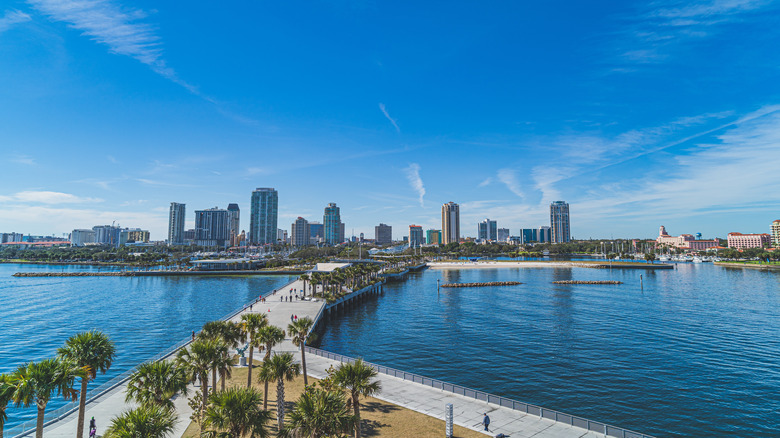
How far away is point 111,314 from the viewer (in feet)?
253

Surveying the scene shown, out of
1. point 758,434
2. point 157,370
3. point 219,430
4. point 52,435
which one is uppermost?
point 157,370

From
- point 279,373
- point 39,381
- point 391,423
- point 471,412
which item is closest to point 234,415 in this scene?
point 279,373

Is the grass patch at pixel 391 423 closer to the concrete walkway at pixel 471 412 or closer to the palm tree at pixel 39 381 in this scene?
the concrete walkway at pixel 471 412

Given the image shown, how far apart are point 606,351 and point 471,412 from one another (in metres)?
31.4

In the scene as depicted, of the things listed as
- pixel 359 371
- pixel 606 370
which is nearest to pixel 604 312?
pixel 606 370

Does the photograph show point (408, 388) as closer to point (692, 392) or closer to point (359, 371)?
point (359, 371)

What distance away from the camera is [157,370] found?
70.1 feet

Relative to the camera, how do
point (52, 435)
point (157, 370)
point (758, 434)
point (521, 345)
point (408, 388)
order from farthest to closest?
1. point (521, 345)
2. point (408, 388)
3. point (758, 434)
4. point (52, 435)
5. point (157, 370)

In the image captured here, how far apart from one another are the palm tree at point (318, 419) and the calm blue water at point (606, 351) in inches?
873

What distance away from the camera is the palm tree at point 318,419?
58.2 feet

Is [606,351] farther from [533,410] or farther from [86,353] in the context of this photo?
[86,353]

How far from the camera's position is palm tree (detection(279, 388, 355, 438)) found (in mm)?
17750

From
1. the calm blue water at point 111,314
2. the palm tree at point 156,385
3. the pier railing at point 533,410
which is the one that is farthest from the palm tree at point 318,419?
the calm blue water at point 111,314

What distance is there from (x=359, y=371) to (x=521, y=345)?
3622cm
